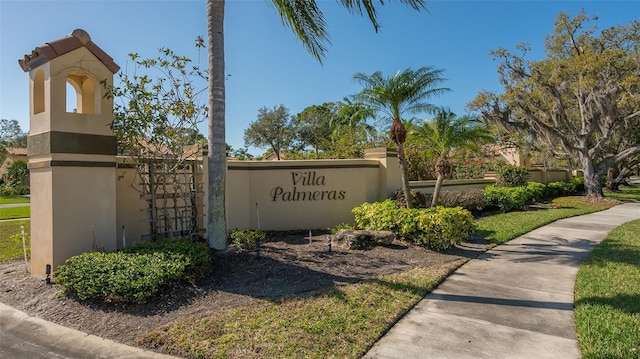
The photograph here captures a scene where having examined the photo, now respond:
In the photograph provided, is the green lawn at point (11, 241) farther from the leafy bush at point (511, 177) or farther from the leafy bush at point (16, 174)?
the leafy bush at point (16, 174)

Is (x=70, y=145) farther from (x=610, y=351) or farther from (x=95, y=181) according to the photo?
(x=610, y=351)

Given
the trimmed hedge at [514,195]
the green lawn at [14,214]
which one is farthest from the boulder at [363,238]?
the green lawn at [14,214]

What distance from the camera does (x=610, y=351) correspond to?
3.84 meters

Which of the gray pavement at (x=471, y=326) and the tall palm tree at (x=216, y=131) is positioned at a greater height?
the tall palm tree at (x=216, y=131)

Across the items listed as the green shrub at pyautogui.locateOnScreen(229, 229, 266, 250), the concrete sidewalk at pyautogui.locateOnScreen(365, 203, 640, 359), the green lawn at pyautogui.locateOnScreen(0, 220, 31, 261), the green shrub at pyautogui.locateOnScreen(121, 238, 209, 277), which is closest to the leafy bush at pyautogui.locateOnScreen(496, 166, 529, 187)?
the concrete sidewalk at pyautogui.locateOnScreen(365, 203, 640, 359)

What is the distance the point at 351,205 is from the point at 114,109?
23.4 ft

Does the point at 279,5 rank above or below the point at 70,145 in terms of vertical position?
above

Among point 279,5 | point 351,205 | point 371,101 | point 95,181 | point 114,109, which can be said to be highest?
point 279,5

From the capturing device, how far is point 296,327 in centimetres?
441

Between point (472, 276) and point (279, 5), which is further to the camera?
point (279, 5)

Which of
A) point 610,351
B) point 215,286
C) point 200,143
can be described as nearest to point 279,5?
point 200,143

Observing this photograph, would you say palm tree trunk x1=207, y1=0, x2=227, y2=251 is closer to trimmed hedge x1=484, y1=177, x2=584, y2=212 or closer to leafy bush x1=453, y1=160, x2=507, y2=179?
trimmed hedge x1=484, y1=177, x2=584, y2=212

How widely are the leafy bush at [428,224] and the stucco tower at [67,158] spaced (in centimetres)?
616

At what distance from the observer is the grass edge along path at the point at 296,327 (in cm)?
394
